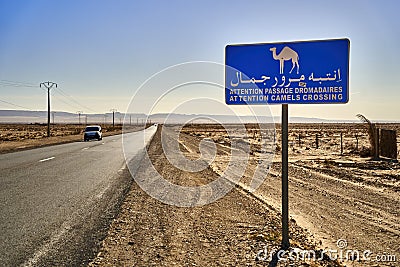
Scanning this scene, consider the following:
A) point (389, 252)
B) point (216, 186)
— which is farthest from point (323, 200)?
point (389, 252)

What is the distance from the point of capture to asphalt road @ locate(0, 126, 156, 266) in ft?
19.8

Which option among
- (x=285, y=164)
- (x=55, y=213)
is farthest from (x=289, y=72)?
(x=55, y=213)

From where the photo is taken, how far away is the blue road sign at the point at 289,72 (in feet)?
19.0

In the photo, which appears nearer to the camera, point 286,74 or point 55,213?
point 286,74

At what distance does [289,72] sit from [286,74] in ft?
0.16

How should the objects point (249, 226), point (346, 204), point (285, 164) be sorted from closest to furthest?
point (285, 164)
point (249, 226)
point (346, 204)

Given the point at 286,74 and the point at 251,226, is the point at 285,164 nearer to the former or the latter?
the point at 286,74

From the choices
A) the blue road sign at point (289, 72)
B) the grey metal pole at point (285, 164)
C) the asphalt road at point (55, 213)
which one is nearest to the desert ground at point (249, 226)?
the grey metal pole at point (285, 164)

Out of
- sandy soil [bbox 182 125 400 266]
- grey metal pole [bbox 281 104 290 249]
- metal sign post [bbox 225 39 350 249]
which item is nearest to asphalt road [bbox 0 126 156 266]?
grey metal pole [bbox 281 104 290 249]

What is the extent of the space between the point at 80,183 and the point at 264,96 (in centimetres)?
864

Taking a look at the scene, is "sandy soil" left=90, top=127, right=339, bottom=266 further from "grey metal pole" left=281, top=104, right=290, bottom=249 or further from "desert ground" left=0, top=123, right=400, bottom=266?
"grey metal pole" left=281, top=104, right=290, bottom=249

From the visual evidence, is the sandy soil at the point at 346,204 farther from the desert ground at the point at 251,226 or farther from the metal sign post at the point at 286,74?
the metal sign post at the point at 286,74

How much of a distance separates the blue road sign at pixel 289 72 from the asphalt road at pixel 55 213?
10.3 feet

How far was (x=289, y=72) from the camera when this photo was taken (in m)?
5.98
